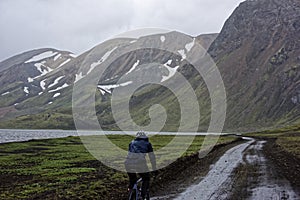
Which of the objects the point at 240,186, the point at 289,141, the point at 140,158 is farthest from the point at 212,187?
the point at 289,141

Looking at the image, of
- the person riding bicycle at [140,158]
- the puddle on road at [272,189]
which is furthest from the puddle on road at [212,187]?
the person riding bicycle at [140,158]

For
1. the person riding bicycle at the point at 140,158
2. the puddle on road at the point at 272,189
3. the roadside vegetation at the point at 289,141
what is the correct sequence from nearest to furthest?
the person riding bicycle at the point at 140,158
the puddle on road at the point at 272,189
the roadside vegetation at the point at 289,141

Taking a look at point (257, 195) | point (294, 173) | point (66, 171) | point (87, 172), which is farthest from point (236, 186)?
point (66, 171)

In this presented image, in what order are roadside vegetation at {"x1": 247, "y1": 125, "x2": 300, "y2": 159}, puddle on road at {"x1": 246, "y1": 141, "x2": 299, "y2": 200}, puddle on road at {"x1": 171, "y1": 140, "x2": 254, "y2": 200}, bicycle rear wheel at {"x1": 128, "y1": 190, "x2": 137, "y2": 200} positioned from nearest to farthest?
bicycle rear wheel at {"x1": 128, "y1": 190, "x2": 137, "y2": 200} → puddle on road at {"x1": 246, "y1": 141, "x2": 299, "y2": 200} → puddle on road at {"x1": 171, "y1": 140, "x2": 254, "y2": 200} → roadside vegetation at {"x1": 247, "y1": 125, "x2": 300, "y2": 159}

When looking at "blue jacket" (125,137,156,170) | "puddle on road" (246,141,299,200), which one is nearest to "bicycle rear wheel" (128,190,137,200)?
"blue jacket" (125,137,156,170)

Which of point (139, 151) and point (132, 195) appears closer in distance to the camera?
point (132, 195)

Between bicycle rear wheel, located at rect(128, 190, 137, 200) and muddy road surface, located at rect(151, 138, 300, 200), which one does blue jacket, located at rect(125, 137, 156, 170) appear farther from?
muddy road surface, located at rect(151, 138, 300, 200)

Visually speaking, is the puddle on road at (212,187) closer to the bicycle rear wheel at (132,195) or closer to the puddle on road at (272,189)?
the puddle on road at (272,189)

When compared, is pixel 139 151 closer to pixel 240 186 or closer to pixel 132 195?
pixel 132 195

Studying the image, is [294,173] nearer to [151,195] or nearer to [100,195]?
[151,195]

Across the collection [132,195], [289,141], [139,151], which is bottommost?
[289,141]

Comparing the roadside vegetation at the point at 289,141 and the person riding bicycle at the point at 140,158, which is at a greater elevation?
the person riding bicycle at the point at 140,158

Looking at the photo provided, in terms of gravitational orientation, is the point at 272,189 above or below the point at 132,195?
below

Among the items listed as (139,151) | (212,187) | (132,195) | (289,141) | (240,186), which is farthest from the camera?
(289,141)
